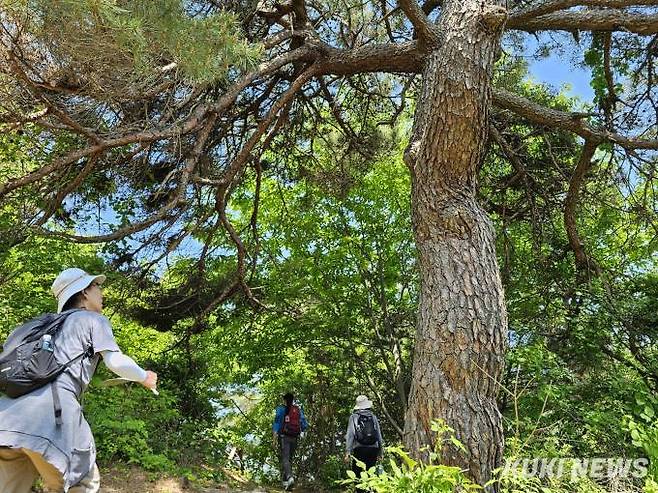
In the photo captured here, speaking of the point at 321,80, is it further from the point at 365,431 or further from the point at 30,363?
the point at 30,363

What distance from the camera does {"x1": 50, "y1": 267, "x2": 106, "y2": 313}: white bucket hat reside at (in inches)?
97.0

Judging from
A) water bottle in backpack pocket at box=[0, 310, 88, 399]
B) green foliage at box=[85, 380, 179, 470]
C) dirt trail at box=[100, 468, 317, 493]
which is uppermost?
water bottle in backpack pocket at box=[0, 310, 88, 399]

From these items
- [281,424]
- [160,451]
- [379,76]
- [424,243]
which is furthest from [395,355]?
[424,243]

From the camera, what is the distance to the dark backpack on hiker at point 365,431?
6.83 meters

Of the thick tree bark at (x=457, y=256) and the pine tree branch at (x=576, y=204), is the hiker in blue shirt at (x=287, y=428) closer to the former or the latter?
the pine tree branch at (x=576, y=204)

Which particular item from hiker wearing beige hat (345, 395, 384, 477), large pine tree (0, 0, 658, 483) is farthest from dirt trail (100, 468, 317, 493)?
large pine tree (0, 0, 658, 483)

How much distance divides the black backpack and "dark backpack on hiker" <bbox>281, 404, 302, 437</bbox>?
6.59m

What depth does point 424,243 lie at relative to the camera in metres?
3.56

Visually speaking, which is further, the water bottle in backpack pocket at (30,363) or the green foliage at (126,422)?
the green foliage at (126,422)

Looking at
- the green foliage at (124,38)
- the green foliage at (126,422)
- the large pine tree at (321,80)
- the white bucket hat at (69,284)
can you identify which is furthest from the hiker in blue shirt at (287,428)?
the white bucket hat at (69,284)

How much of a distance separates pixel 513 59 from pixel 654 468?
556 cm

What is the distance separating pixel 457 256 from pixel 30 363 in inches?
92.0

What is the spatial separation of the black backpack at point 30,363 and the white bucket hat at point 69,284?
0.88 ft

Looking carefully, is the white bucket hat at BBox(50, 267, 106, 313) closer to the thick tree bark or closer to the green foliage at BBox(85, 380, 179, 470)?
the thick tree bark
